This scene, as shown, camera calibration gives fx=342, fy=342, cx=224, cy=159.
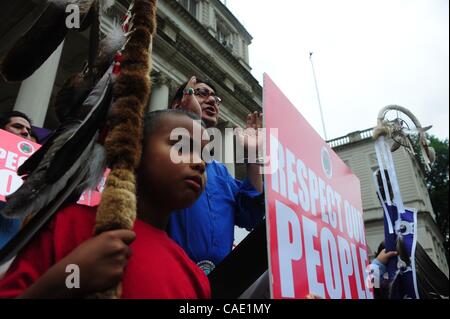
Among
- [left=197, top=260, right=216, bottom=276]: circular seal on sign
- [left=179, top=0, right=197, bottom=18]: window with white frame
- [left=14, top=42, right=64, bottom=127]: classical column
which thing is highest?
[left=179, top=0, right=197, bottom=18]: window with white frame

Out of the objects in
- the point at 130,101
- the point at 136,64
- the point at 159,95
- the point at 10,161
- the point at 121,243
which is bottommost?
the point at 121,243

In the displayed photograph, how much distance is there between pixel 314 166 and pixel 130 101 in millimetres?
983

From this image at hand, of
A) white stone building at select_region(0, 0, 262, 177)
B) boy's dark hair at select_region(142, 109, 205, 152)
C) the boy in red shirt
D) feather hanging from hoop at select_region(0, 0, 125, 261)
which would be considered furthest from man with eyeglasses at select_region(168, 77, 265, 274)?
white stone building at select_region(0, 0, 262, 177)

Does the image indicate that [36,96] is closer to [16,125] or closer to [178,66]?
[16,125]

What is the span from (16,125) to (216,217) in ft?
6.72

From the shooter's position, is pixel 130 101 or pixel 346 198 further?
pixel 346 198

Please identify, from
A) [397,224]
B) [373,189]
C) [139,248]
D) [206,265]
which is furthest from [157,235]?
[373,189]

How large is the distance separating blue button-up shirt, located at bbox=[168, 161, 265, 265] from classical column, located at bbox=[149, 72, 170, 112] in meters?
8.24

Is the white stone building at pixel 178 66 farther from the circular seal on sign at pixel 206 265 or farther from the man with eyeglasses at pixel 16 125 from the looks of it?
the circular seal on sign at pixel 206 265

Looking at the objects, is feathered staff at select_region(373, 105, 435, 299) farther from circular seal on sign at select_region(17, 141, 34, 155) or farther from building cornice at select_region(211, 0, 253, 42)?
building cornice at select_region(211, 0, 253, 42)

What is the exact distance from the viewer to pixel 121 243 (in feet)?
2.43

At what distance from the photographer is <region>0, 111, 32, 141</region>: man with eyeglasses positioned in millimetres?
2697
